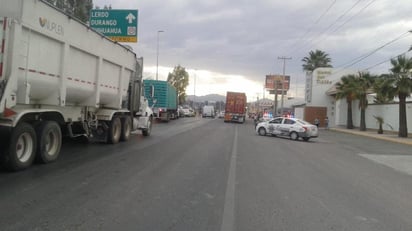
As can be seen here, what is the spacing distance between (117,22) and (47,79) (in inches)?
601

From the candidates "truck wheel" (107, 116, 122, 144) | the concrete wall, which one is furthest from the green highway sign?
the concrete wall

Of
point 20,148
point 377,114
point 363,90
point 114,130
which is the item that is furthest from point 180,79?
point 20,148

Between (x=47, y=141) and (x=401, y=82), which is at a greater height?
(x=401, y=82)

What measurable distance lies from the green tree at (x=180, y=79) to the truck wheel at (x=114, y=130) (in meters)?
76.5

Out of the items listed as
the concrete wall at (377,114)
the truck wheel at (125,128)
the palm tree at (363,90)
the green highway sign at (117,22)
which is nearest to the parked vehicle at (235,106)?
the concrete wall at (377,114)

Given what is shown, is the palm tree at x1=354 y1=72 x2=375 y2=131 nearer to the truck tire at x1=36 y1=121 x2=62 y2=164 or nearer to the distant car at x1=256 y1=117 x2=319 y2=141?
the distant car at x1=256 y1=117 x2=319 y2=141

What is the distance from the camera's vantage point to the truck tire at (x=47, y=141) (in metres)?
10.2

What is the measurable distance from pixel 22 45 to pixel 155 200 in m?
4.59

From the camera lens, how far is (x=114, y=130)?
16.5 metres

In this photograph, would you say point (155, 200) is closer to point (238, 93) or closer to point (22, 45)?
point (22, 45)

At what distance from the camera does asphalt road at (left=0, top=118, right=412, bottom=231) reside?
234 inches

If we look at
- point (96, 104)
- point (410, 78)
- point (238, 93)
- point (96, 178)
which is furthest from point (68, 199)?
point (238, 93)

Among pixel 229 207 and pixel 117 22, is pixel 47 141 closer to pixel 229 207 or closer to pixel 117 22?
pixel 229 207

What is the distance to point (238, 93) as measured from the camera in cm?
5622
